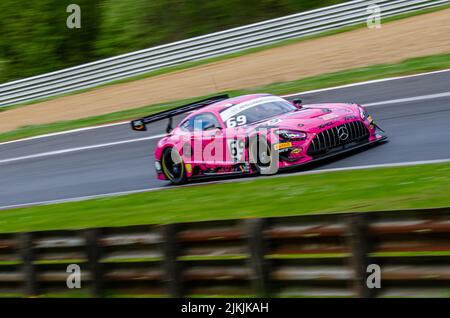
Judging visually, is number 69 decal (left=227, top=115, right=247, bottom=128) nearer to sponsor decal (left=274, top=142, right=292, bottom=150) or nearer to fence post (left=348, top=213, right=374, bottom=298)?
sponsor decal (left=274, top=142, right=292, bottom=150)

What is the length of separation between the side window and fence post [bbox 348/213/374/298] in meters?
6.58

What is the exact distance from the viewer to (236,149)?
11.7 m

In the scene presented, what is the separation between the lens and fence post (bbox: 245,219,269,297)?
19.9ft

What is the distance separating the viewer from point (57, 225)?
37.1 feet

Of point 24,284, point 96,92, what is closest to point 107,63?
point 96,92

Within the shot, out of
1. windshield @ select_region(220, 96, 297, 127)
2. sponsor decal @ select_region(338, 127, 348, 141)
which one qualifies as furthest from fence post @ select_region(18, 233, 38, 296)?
sponsor decal @ select_region(338, 127, 348, 141)

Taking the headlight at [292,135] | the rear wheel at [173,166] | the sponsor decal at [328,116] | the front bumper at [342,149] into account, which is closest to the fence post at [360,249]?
the headlight at [292,135]

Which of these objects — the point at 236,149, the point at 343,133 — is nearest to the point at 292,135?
the point at 343,133

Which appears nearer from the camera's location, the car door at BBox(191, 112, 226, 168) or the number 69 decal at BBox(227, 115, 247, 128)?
the number 69 decal at BBox(227, 115, 247, 128)

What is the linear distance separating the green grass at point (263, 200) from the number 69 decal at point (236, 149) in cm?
39

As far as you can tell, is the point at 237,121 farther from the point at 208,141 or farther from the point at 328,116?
the point at 328,116

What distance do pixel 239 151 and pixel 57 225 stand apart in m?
2.91

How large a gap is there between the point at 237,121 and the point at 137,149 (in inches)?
192
